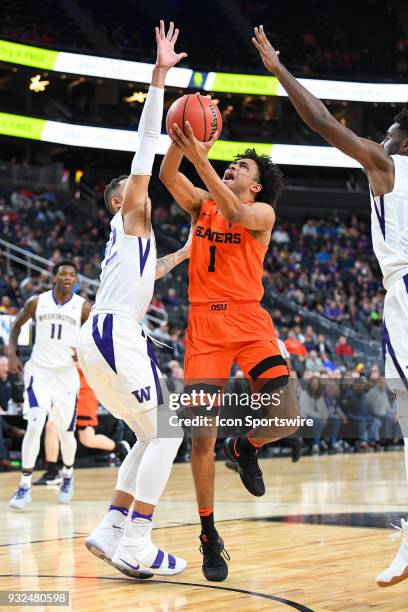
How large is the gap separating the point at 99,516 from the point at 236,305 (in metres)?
3.28

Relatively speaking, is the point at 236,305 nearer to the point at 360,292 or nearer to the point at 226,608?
the point at 226,608

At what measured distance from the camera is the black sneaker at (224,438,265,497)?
18.6 ft

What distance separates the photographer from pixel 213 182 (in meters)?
4.93

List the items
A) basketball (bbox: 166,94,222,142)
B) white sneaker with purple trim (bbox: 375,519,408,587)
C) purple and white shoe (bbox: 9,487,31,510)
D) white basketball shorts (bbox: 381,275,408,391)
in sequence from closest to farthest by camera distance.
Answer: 1. white sneaker with purple trim (bbox: 375,519,408,587)
2. white basketball shorts (bbox: 381,275,408,391)
3. basketball (bbox: 166,94,222,142)
4. purple and white shoe (bbox: 9,487,31,510)

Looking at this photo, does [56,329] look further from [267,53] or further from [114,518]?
[267,53]

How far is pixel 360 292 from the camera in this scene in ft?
85.3

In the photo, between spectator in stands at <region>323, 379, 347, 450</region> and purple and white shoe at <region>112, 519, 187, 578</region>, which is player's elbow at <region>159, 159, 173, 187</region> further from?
spectator in stands at <region>323, 379, 347, 450</region>

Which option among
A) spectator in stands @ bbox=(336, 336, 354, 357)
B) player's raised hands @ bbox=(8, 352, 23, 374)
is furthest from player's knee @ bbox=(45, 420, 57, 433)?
spectator in stands @ bbox=(336, 336, 354, 357)

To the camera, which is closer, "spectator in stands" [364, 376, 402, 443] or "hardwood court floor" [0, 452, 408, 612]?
"hardwood court floor" [0, 452, 408, 612]

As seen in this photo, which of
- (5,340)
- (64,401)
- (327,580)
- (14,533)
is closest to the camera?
(327,580)

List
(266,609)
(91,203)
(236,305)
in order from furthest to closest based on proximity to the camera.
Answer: (91,203) → (236,305) → (266,609)

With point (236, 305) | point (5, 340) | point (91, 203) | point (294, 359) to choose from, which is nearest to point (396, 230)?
point (236, 305)

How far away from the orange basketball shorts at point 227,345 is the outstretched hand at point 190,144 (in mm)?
900

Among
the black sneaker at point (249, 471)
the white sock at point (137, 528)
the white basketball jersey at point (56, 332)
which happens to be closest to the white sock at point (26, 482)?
the white basketball jersey at point (56, 332)
